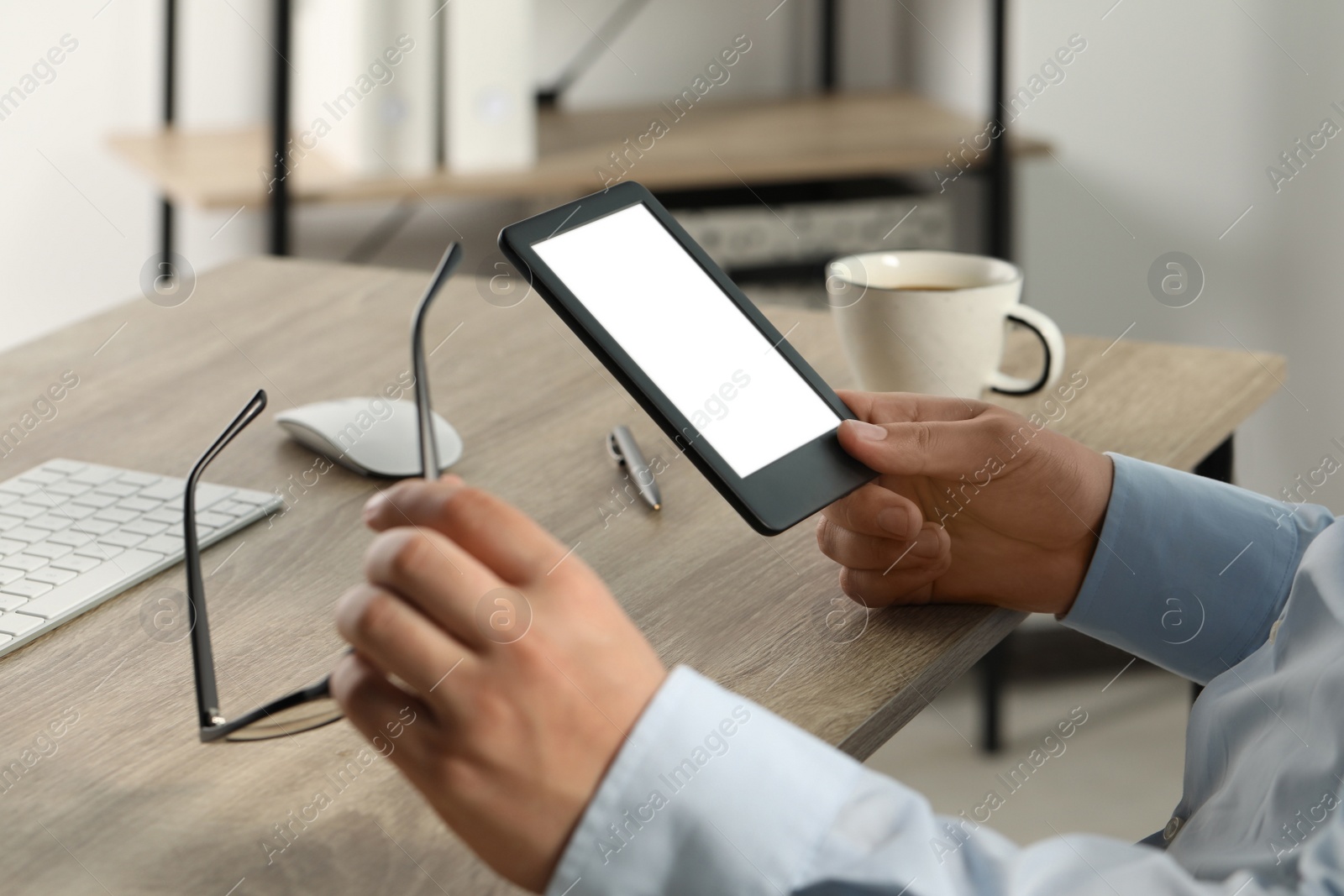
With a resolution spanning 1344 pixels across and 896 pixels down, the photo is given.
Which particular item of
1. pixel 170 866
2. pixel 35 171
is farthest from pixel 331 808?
pixel 35 171

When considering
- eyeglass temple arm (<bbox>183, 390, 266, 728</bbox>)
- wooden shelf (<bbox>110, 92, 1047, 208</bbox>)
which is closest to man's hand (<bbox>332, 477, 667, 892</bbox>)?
eyeglass temple arm (<bbox>183, 390, 266, 728</bbox>)

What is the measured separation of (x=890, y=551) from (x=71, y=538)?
43 cm

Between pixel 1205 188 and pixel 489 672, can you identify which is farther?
pixel 1205 188

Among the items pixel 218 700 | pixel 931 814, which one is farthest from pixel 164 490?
pixel 931 814

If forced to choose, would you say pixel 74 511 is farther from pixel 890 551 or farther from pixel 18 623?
pixel 890 551

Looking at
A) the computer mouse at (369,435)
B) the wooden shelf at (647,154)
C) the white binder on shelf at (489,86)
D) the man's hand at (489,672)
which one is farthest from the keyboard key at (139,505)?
the white binder on shelf at (489,86)

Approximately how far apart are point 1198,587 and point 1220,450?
0.27 m

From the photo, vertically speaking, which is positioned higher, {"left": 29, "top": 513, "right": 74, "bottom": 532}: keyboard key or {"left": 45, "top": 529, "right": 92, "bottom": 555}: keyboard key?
{"left": 29, "top": 513, "right": 74, "bottom": 532}: keyboard key

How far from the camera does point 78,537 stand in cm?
70

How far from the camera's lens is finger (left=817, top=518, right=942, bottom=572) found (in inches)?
24.8

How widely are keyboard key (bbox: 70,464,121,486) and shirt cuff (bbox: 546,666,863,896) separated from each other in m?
0.45

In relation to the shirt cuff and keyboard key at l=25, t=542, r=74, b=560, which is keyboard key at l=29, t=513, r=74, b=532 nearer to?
keyboard key at l=25, t=542, r=74, b=560

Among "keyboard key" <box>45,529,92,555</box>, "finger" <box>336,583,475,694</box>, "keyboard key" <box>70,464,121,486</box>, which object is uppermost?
"finger" <box>336,583,475,694</box>

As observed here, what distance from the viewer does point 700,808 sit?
0.44 meters
